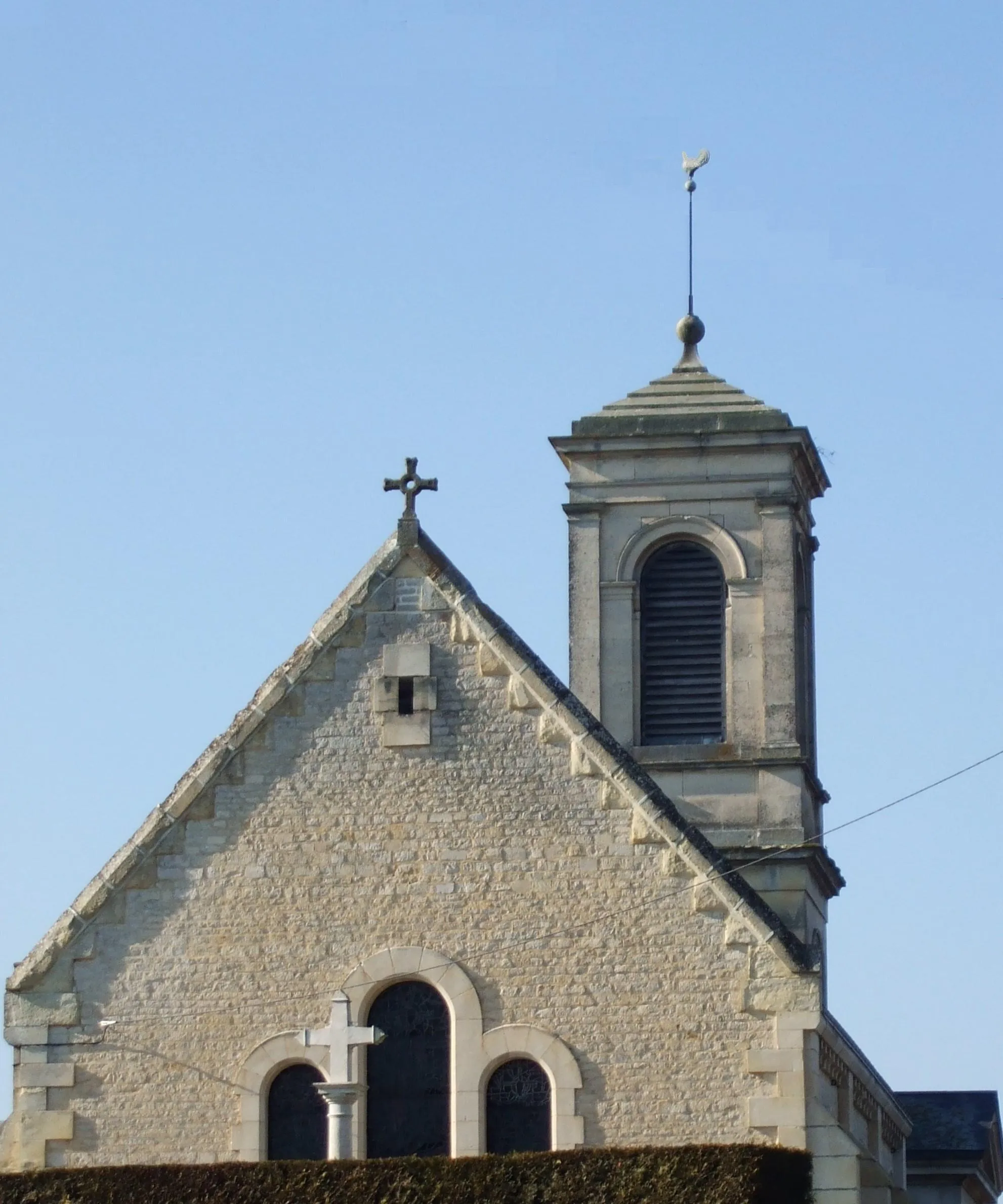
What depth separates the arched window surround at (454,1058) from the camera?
95.0ft

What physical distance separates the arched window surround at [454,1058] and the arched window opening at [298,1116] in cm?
10

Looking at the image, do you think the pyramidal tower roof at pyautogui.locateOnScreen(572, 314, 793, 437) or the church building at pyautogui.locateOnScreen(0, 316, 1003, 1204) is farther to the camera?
the pyramidal tower roof at pyautogui.locateOnScreen(572, 314, 793, 437)

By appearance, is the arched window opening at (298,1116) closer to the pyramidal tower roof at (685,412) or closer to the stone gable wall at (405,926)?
the stone gable wall at (405,926)

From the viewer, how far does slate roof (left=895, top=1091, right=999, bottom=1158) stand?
38.1m

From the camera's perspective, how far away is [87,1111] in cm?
2969

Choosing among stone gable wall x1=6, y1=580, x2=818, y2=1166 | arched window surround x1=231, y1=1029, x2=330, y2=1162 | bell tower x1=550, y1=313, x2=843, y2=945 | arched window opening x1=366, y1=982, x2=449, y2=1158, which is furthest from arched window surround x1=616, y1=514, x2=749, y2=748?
arched window surround x1=231, y1=1029, x2=330, y2=1162

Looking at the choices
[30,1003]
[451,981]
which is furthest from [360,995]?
[30,1003]

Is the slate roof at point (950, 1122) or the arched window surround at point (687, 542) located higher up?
the arched window surround at point (687, 542)

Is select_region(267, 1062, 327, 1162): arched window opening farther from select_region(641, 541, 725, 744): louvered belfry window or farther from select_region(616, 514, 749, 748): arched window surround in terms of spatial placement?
select_region(616, 514, 749, 748): arched window surround

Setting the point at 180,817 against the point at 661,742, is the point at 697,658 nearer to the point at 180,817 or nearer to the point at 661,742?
the point at 661,742

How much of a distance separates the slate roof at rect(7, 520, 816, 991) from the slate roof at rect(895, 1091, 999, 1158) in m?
8.55

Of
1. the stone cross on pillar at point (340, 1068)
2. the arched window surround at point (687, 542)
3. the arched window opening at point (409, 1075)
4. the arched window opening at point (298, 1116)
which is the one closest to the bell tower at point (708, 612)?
the arched window surround at point (687, 542)

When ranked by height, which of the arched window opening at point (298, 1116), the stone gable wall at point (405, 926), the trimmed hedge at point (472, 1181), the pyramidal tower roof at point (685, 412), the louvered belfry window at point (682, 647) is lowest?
the trimmed hedge at point (472, 1181)

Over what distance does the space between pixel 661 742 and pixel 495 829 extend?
33.3ft
